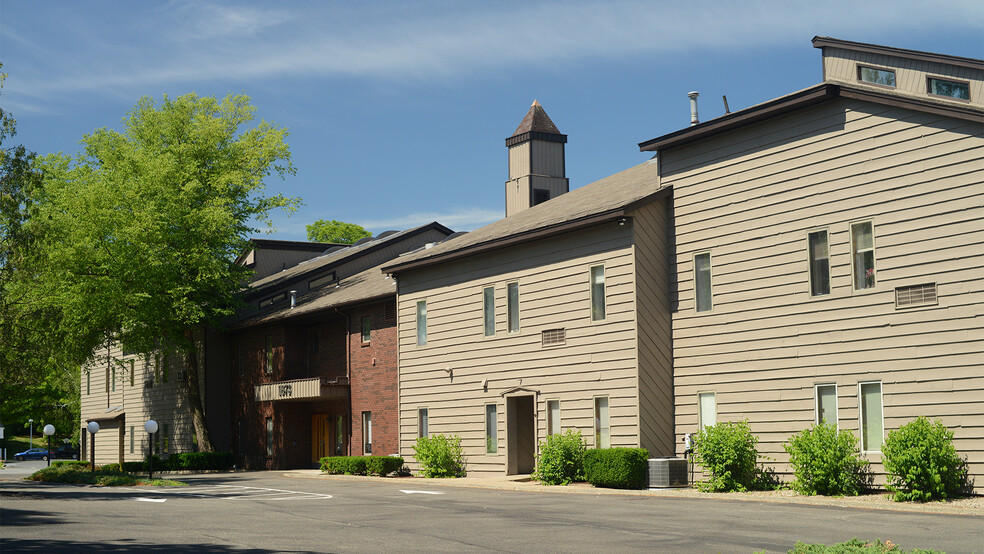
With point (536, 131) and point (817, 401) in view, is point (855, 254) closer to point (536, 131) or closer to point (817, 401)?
point (817, 401)

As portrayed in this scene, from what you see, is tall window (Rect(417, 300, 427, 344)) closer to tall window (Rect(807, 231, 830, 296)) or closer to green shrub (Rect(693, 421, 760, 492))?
green shrub (Rect(693, 421, 760, 492))

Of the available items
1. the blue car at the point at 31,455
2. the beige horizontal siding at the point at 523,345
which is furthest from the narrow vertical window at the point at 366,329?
the blue car at the point at 31,455

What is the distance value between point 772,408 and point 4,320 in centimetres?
2419

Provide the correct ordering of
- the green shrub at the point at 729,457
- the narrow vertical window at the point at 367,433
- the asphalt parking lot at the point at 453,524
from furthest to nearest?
the narrow vertical window at the point at 367,433 < the green shrub at the point at 729,457 < the asphalt parking lot at the point at 453,524

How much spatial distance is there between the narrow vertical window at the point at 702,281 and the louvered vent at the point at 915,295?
16.0 feet

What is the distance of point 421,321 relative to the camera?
106 feet

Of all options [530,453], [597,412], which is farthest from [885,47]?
[530,453]

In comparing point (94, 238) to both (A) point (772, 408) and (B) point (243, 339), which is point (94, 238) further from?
(A) point (772, 408)

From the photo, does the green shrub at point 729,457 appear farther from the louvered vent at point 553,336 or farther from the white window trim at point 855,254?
the louvered vent at point 553,336

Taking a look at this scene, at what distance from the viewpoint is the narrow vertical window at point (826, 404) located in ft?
68.6

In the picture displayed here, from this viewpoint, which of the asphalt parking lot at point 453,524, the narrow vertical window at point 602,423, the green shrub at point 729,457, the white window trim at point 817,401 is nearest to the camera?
the asphalt parking lot at point 453,524

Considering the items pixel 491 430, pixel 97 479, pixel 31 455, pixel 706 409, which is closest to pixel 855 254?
pixel 706 409

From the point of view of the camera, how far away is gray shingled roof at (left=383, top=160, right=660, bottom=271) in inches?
1013

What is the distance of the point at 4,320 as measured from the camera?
32.2 m
